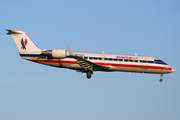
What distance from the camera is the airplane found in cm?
4184

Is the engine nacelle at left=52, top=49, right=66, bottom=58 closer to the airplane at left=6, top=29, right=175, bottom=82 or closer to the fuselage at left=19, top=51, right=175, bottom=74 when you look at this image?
the airplane at left=6, top=29, right=175, bottom=82

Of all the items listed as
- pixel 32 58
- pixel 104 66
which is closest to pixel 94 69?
pixel 104 66

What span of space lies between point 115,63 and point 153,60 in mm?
5150

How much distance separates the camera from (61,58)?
42062mm

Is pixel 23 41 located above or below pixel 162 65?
above

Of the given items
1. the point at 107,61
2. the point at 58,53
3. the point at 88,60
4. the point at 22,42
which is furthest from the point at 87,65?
the point at 22,42

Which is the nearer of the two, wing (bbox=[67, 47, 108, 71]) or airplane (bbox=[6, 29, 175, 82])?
wing (bbox=[67, 47, 108, 71])

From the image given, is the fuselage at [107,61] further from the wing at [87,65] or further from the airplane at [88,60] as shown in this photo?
the wing at [87,65]

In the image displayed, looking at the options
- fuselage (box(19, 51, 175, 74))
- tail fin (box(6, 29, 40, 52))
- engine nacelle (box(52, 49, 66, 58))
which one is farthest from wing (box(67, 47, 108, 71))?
tail fin (box(6, 29, 40, 52))

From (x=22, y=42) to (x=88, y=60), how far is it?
28.4ft

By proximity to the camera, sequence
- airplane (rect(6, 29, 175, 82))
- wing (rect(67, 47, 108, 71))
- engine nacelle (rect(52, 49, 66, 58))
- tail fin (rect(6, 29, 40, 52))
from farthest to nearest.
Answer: tail fin (rect(6, 29, 40, 52)) < airplane (rect(6, 29, 175, 82)) < engine nacelle (rect(52, 49, 66, 58)) < wing (rect(67, 47, 108, 71))

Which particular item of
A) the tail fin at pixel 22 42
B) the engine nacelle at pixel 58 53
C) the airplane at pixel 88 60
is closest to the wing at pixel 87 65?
the airplane at pixel 88 60

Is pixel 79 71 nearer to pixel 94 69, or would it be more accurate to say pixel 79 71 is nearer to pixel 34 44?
pixel 94 69

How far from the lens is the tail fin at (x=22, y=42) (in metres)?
43.2
